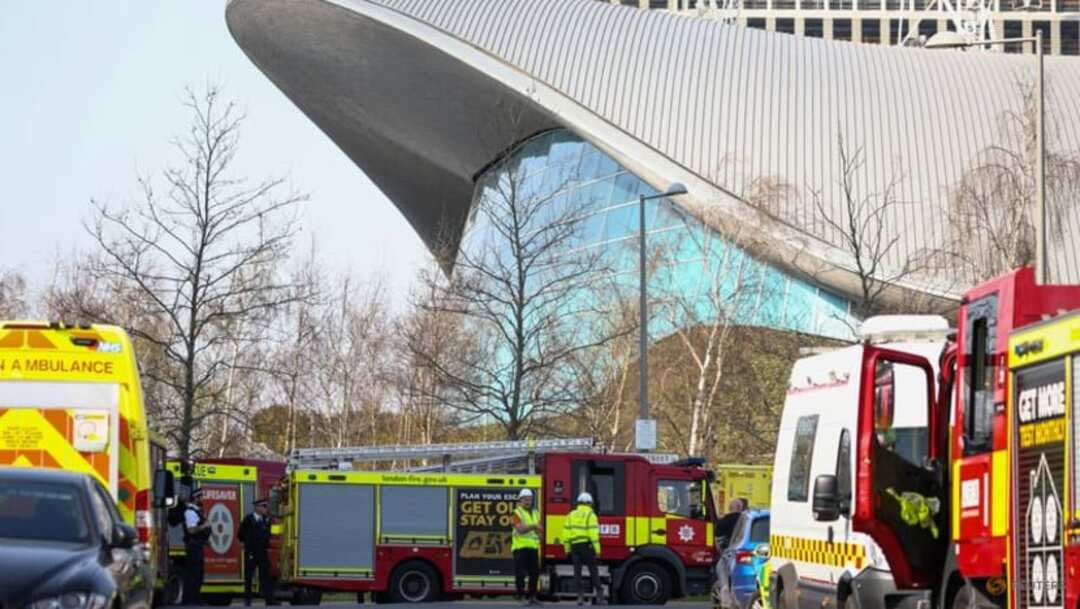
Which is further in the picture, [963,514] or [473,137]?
[473,137]

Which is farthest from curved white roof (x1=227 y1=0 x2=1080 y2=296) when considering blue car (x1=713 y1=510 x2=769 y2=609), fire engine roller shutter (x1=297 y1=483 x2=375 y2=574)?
blue car (x1=713 y1=510 x2=769 y2=609)

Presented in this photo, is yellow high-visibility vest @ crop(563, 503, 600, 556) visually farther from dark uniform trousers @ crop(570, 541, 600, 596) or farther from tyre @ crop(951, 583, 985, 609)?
tyre @ crop(951, 583, 985, 609)

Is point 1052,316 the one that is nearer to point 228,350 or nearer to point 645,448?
point 645,448

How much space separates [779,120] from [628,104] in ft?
16.6

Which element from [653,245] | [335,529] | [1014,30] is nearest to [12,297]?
[653,245]

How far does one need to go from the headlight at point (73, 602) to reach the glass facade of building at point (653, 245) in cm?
3997

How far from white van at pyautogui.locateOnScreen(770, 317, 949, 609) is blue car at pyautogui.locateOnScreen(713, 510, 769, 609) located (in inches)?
189

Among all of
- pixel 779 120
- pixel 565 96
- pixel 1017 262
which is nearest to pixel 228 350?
pixel 565 96

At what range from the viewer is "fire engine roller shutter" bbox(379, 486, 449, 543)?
109 feet

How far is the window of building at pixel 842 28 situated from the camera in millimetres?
142500

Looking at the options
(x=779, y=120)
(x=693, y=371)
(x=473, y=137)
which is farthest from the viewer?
(x=473, y=137)

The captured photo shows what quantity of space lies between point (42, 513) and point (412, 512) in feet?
64.2

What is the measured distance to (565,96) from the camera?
230 ft

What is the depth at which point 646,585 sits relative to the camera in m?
33.7
